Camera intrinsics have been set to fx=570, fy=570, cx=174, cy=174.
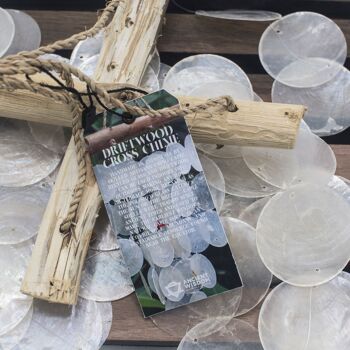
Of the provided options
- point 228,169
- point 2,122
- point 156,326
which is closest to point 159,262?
point 156,326

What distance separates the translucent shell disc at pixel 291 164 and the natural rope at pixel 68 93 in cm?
11

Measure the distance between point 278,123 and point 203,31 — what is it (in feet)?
1.08

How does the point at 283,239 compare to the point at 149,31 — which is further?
the point at 149,31

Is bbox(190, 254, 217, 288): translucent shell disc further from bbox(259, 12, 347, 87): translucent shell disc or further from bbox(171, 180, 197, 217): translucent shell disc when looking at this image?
bbox(259, 12, 347, 87): translucent shell disc

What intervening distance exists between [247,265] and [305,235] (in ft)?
0.33

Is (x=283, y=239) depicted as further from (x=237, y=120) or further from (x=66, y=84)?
(x=66, y=84)

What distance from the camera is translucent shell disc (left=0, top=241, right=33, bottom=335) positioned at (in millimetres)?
851

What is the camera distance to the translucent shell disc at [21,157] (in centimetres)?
95

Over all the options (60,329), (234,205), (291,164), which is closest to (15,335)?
(60,329)

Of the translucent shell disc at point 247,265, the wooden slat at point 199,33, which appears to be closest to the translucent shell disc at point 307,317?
the translucent shell disc at point 247,265

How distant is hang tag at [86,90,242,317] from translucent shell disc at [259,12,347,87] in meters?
0.29

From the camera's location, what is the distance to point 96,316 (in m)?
0.87

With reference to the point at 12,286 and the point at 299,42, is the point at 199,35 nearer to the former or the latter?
the point at 299,42

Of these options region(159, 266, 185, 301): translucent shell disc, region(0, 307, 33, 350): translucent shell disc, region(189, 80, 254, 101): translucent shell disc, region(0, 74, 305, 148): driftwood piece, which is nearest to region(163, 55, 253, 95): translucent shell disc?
region(189, 80, 254, 101): translucent shell disc
